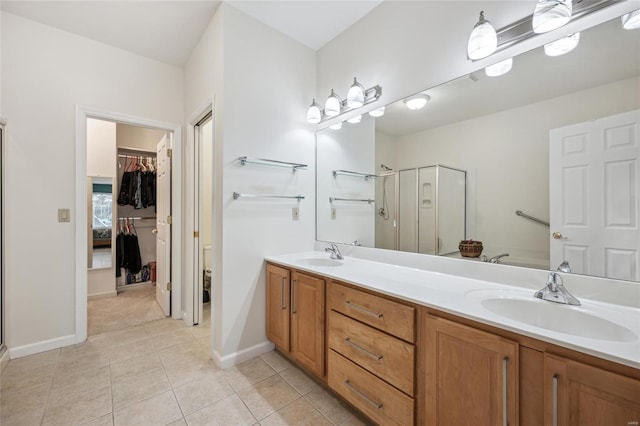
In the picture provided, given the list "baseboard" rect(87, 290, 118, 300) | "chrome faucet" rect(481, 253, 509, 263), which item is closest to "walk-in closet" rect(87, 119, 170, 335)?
"baseboard" rect(87, 290, 118, 300)

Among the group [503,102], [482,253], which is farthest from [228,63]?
[482,253]

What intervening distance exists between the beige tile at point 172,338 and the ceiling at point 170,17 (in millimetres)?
2759

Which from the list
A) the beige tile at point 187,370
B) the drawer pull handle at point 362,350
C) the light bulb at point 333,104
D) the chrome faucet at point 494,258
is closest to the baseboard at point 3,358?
the beige tile at point 187,370

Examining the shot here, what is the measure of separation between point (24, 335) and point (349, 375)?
266 centimetres

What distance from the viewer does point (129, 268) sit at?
12.8ft

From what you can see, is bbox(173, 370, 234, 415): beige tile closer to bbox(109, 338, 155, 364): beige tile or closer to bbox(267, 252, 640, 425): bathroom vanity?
bbox(267, 252, 640, 425): bathroom vanity

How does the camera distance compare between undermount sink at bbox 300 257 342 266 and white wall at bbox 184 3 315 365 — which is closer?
white wall at bbox 184 3 315 365

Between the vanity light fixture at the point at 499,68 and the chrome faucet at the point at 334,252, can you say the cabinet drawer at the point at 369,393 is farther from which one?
the vanity light fixture at the point at 499,68

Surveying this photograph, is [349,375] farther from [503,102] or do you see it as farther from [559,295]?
[503,102]

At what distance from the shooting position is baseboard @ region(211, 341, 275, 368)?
2.00 metres

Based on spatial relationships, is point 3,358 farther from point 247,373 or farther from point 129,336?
Result: point 247,373

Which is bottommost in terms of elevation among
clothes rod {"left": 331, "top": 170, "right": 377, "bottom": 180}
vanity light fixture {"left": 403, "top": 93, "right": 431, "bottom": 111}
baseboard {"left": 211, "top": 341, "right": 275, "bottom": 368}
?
baseboard {"left": 211, "top": 341, "right": 275, "bottom": 368}

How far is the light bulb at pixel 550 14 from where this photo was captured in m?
1.16

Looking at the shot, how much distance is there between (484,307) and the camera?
3.69 feet
